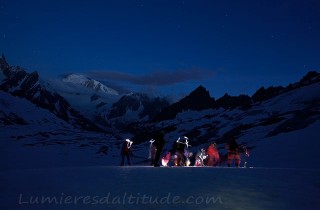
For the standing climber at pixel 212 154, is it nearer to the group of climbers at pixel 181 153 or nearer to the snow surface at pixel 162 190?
the group of climbers at pixel 181 153

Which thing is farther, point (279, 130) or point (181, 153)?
point (279, 130)

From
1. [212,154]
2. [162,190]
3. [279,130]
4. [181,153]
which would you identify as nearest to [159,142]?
[181,153]

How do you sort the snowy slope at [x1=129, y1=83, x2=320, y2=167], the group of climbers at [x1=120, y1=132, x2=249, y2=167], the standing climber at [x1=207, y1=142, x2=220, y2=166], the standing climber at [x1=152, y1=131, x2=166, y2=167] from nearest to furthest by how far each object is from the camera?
the standing climber at [x1=152, y1=131, x2=166, y2=167] < the group of climbers at [x1=120, y1=132, x2=249, y2=167] < the standing climber at [x1=207, y1=142, x2=220, y2=166] < the snowy slope at [x1=129, y1=83, x2=320, y2=167]

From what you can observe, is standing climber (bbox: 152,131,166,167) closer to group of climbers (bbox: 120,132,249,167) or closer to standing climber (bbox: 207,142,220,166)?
group of climbers (bbox: 120,132,249,167)

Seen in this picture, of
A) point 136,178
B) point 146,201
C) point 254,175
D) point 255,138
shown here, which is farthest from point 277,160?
point 146,201

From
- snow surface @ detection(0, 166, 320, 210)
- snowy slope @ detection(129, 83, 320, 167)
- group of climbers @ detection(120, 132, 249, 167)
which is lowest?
snow surface @ detection(0, 166, 320, 210)

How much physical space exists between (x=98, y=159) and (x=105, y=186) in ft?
427

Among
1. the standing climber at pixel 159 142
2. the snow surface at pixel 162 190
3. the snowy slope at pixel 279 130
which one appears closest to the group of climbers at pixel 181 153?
the standing climber at pixel 159 142

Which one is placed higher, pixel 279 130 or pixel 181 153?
pixel 279 130

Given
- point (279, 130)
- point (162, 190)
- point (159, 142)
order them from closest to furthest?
point (162, 190)
point (159, 142)
point (279, 130)

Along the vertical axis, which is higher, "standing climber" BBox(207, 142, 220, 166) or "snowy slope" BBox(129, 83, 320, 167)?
"snowy slope" BBox(129, 83, 320, 167)

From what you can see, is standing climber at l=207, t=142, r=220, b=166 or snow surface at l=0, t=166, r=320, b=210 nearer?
snow surface at l=0, t=166, r=320, b=210

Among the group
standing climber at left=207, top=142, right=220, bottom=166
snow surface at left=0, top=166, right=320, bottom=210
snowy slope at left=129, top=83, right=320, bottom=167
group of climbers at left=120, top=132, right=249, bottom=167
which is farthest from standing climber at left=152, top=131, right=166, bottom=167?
snowy slope at left=129, top=83, right=320, bottom=167

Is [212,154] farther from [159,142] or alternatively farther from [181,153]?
[159,142]
